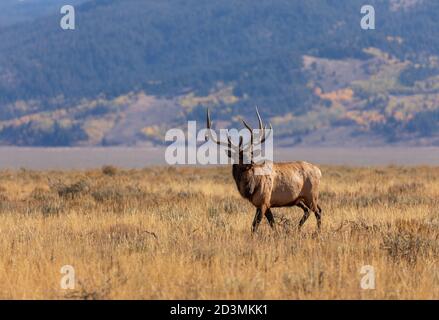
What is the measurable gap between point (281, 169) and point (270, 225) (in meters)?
0.93

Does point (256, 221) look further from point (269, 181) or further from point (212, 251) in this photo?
point (212, 251)

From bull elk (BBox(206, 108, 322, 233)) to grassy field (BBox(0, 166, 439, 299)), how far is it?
0.34m

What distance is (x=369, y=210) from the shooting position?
661 inches

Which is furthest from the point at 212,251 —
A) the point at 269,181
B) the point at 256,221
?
the point at 269,181

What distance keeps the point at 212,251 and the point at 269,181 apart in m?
2.95

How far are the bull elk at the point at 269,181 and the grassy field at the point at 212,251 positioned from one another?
1.11 feet

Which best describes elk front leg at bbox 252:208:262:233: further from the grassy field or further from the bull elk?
the grassy field

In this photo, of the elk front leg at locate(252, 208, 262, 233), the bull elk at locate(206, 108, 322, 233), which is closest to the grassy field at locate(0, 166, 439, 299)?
the elk front leg at locate(252, 208, 262, 233)

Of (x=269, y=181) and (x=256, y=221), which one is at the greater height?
(x=269, y=181)

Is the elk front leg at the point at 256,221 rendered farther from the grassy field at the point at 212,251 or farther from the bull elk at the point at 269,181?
the grassy field at the point at 212,251

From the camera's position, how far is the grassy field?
9.23m

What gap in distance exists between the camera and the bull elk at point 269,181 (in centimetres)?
1360

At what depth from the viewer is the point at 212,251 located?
1108cm
